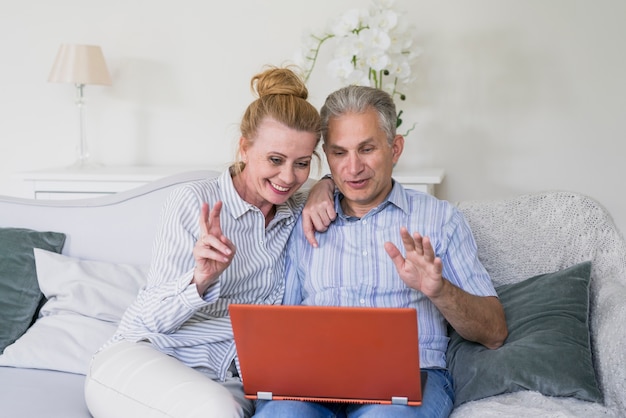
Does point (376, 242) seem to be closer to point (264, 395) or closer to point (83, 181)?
point (264, 395)

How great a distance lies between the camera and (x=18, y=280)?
2322 millimetres

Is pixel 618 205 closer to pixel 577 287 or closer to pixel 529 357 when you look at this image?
pixel 577 287

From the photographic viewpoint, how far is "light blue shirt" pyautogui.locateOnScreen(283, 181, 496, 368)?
1978 mm

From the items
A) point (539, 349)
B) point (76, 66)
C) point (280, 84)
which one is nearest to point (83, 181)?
point (76, 66)

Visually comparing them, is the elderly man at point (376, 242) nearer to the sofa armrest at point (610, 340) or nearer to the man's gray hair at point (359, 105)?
the man's gray hair at point (359, 105)

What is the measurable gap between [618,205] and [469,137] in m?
0.68

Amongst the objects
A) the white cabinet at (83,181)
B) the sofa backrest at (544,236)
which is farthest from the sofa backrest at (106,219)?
the white cabinet at (83,181)

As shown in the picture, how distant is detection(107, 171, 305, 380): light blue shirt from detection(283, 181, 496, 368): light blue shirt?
0.08m

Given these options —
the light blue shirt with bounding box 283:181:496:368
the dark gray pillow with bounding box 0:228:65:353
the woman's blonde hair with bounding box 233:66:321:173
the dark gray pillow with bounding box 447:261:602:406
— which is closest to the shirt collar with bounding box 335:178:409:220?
the light blue shirt with bounding box 283:181:496:368

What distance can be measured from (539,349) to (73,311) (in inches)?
47.9

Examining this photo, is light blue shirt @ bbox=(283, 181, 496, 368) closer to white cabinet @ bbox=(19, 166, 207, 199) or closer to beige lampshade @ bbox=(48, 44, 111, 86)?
white cabinet @ bbox=(19, 166, 207, 199)

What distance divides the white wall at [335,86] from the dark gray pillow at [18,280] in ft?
4.72

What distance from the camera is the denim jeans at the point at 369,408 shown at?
169 cm

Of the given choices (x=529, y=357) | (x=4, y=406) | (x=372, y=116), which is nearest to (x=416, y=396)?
(x=529, y=357)
